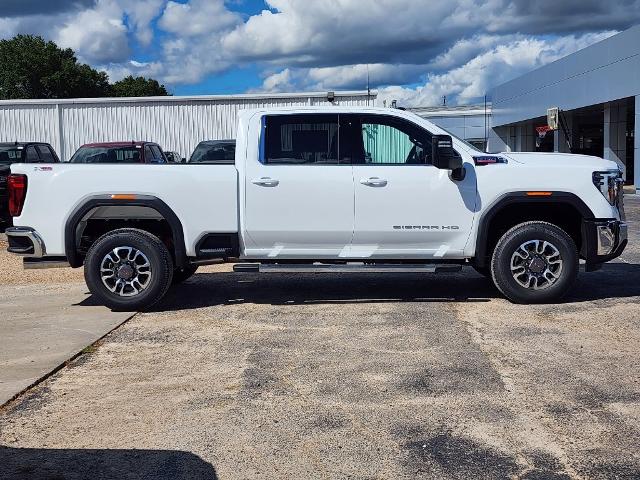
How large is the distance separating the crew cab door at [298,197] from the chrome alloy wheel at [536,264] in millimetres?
1775

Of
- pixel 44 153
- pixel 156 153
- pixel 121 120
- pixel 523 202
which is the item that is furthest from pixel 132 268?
pixel 121 120

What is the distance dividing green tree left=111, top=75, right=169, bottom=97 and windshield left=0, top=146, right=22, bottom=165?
59.8 meters

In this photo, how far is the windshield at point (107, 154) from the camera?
15.5 metres

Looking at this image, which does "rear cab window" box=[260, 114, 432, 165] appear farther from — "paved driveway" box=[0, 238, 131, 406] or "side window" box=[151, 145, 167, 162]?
"side window" box=[151, 145, 167, 162]

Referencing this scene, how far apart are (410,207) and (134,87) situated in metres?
76.2

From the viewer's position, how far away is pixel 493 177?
25.0 feet

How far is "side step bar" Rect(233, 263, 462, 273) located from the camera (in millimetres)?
7570

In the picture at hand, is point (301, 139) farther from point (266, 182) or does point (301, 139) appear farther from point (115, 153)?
point (115, 153)

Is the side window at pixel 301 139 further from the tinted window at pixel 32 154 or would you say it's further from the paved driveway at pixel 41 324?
the tinted window at pixel 32 154

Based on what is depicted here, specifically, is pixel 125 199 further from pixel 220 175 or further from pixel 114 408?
pixel 114 408

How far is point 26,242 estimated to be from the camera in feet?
25.0

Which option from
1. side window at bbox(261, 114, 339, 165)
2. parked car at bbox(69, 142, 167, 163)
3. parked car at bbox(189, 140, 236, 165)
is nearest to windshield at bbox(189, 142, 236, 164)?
parked car at bbox(189, 140, 236, 165)

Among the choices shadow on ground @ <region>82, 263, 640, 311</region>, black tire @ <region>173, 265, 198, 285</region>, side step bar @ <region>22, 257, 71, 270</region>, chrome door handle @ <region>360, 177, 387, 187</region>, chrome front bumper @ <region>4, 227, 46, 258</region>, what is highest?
chrome door handle @ <region>360, 177, 387, 187</region>

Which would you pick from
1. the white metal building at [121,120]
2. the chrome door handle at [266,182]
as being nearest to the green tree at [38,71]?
the white metal building at [121,120]
